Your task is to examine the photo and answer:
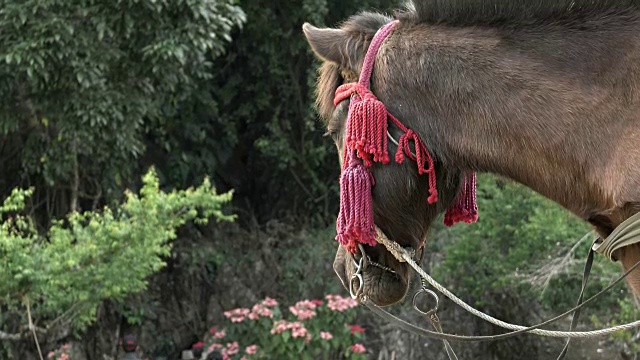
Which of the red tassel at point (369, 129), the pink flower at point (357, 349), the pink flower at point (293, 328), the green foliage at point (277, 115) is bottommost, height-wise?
the pink flower at point (357, 349)

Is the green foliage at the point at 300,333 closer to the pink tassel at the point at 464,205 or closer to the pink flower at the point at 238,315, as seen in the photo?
the pink flower at the point at 238,315

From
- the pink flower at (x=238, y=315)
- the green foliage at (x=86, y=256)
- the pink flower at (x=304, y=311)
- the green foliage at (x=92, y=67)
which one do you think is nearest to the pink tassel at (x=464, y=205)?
the green foliage at (x=86, y=256)

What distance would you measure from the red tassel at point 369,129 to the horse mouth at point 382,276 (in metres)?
0.34

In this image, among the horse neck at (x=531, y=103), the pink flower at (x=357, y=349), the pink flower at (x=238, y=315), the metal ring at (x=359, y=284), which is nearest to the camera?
the horse neck at (x=531, y=103)

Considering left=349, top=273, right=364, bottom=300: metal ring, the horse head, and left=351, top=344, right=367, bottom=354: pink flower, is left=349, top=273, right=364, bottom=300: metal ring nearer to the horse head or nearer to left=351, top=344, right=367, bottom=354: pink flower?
the horse head

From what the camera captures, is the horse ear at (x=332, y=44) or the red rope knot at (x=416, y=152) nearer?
the red rope knot at (x=416, y=152)

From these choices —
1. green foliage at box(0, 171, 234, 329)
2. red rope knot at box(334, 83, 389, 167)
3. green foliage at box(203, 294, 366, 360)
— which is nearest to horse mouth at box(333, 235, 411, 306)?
red rope knot at box(334, 83, 389, 167)

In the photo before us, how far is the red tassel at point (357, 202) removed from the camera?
7.59 ft

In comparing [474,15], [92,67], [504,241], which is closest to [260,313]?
[504,241]

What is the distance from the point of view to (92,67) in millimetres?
6605

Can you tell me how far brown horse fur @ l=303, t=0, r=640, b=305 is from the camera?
2.00m

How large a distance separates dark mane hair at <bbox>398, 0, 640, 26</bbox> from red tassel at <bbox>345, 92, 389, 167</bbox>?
0.26m

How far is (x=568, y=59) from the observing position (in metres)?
2.08

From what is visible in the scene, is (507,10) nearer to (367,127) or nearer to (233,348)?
(367,127)
